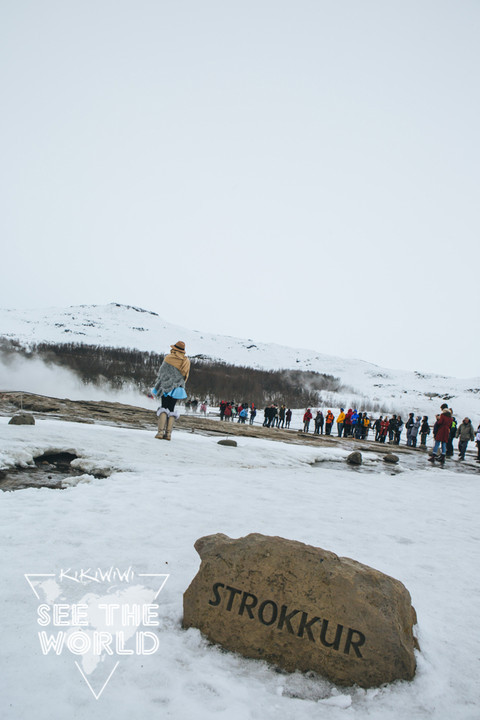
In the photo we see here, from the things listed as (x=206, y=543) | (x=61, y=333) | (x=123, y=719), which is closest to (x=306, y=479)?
(x=206, y=543)

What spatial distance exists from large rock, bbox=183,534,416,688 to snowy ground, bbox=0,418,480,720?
0.26 feet

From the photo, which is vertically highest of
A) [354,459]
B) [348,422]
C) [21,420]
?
[348,422]

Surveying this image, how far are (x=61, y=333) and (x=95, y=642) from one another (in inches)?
7674

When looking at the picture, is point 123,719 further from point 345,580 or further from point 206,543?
point 345,580

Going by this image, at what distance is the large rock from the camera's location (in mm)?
2016

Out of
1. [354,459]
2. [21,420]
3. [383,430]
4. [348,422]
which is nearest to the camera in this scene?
[21,420]

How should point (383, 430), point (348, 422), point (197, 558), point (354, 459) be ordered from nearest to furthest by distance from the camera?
point (197, 558) < point (354, 459) < point (383, 430) < point (348, 422)

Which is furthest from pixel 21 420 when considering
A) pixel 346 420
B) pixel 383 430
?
pixel 383 430

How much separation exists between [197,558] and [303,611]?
1191 mm

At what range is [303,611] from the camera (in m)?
2.14

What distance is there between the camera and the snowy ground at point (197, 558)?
1795 mm

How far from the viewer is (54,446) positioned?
665cm

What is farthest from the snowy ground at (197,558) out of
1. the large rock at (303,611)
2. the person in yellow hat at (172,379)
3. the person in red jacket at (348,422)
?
the person in red jacket at (348,422)

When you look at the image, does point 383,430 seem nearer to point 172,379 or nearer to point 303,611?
point 172,379
